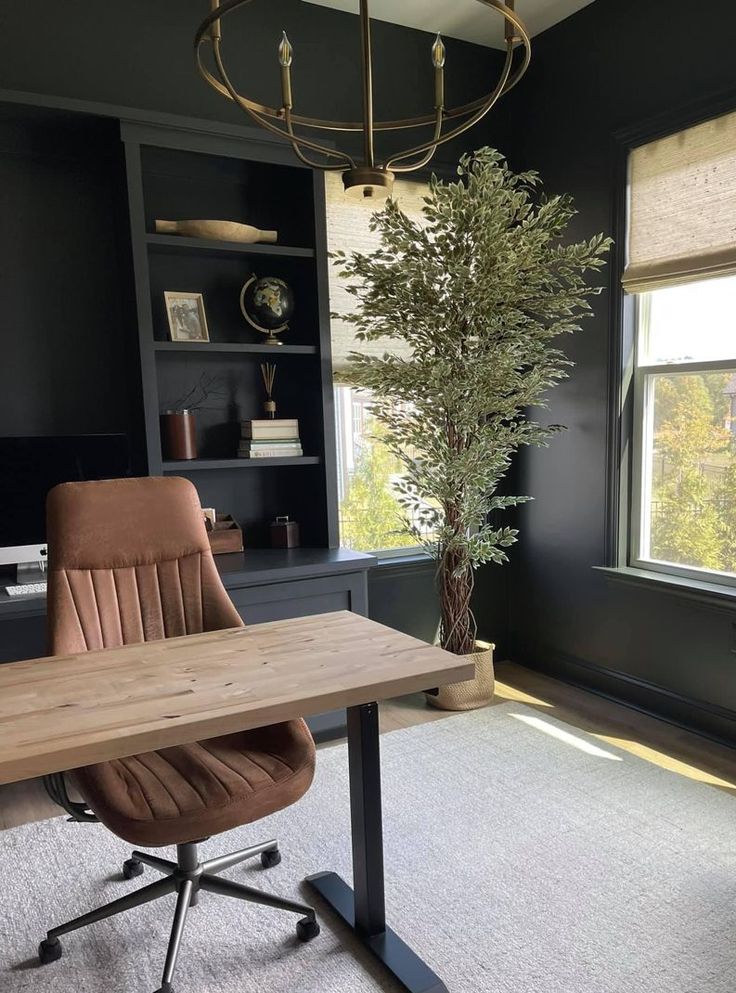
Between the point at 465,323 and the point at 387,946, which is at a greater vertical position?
the point at 465,323

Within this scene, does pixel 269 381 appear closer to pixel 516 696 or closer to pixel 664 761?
pixel 516 696

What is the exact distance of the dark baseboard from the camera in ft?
9.73

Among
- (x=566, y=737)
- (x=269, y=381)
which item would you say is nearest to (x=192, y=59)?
(x=269, y=381)

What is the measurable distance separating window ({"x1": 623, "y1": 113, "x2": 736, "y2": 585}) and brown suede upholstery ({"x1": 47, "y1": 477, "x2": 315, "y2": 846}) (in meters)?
2.00

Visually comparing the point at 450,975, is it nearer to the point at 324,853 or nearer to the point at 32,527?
the point at 324,853

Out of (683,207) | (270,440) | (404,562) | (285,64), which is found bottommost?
(404,562)

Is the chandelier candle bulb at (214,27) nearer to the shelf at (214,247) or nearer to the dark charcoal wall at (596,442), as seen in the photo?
the shelf at (214,247)

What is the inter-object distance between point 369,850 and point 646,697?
1859 mm

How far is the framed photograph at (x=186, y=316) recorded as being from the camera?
10.2ft

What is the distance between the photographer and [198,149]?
2879 millimetres

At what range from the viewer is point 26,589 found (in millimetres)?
2613

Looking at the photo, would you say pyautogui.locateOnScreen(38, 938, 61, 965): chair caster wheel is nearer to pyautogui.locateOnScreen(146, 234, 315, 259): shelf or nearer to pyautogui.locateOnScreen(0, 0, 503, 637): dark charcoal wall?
pyautogui.locateOnScreen(0, 0, 503, 637): dark charcoal wall

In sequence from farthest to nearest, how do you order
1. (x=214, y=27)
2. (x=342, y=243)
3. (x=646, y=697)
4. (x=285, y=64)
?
(x=342, y=243) < (x=646, y=697) < (x=285, y=64) < (x=214, y=27)

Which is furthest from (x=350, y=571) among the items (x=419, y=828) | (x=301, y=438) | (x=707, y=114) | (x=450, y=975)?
(x=707, y=114)
